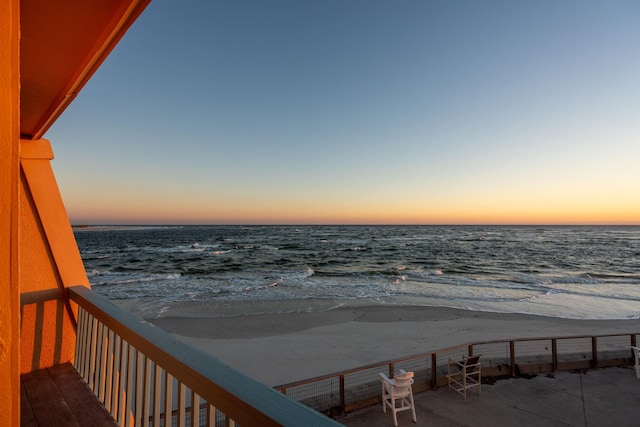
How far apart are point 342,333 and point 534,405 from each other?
20.7ft

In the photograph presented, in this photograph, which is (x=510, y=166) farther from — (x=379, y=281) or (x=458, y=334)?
(x=458, y=334)

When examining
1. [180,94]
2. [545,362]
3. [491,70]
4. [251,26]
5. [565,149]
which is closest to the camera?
[545,362]

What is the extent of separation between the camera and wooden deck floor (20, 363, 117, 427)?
210 centimetres

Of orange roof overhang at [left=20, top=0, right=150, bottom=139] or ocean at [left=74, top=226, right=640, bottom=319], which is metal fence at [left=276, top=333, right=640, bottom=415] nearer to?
orange roof overhang at [left=20, top=0, right=150, bottom=139]

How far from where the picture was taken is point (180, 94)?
12891 mm

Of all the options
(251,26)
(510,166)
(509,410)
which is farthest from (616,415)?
(510,166)

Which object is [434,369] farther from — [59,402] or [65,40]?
[65,40]

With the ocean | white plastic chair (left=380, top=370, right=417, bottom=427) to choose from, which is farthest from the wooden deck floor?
the ocean

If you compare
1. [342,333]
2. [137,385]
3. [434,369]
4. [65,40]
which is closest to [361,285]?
[342,333]

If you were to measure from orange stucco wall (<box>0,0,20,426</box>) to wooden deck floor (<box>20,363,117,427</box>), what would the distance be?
1.69m

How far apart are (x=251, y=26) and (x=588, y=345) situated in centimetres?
1442

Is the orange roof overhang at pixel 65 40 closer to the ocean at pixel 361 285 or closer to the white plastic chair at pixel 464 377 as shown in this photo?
the white plastic chair at pixel 464 377

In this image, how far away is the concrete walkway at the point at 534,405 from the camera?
17.3 ft

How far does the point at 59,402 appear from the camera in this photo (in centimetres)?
234
